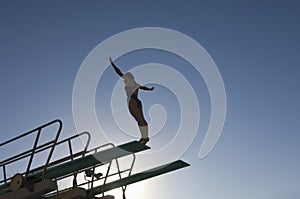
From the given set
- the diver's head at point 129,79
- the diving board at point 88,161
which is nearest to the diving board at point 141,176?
the diving board at point 88,161

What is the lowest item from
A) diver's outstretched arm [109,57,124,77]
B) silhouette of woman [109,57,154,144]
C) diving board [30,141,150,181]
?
diving board [30,141,150,181]

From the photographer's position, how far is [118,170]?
429 inches

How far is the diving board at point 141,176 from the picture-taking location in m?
9.90

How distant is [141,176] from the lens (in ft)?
34.0

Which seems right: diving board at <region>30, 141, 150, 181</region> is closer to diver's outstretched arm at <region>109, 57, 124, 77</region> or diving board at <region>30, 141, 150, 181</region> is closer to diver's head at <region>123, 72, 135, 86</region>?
diver's head at <region>123, 72, 135, 86</region>

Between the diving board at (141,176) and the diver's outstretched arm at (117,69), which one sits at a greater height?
the diver's outstretched arm at (117,69)

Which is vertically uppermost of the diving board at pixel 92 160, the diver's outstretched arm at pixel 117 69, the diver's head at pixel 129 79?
the diver's outstretched arm at pixel 117 69

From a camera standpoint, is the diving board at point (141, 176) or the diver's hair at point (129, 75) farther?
the diving board at point (141, 176)

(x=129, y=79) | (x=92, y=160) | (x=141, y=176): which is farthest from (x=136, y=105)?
(x=141, y=176)

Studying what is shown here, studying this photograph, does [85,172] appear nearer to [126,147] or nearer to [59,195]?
[59,195]

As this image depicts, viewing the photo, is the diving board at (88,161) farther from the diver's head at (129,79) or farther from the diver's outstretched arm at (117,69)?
the diver's outstretched arm at (117,69)

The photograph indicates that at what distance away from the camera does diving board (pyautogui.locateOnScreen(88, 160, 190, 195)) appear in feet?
32.5

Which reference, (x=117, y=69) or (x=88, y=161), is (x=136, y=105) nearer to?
(x=117, y=69)

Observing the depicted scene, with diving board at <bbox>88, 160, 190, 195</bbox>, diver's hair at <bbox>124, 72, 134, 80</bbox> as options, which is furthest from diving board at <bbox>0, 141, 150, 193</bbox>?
diving board at <bbox>88, 160, 190, 195</bbox>
